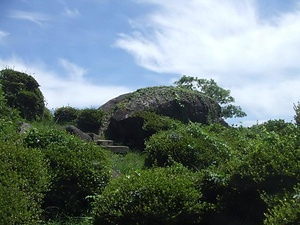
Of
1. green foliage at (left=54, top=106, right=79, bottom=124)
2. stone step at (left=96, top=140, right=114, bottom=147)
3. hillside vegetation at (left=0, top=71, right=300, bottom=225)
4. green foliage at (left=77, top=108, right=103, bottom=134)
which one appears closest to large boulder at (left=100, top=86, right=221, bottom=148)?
green foliage at (left=77, top=108, right=103, bottom=134)

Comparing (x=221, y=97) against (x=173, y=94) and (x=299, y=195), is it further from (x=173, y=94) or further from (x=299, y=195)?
(x=299, y=195)

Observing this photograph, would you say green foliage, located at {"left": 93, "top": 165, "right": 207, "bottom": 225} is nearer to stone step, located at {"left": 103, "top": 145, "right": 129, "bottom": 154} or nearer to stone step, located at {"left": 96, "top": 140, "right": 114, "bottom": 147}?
stone step, located at {"left": 103, "top": 145, "right": 129, "bottom": 154}

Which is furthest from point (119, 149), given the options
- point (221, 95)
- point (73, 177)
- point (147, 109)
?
point (221, 95)

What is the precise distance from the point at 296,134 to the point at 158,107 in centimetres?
768

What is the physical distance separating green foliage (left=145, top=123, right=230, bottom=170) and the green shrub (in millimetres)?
2640

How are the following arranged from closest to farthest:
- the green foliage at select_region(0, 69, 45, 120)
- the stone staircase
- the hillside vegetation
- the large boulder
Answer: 1. the hillside vegetation
2. the stone staircase
3. the large boulder
4. the green foliage at select_region(0, 69, 45, 120)

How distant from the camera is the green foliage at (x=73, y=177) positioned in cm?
696

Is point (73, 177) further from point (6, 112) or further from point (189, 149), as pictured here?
point (6, 112)

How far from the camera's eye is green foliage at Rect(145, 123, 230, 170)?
8570 millimetres

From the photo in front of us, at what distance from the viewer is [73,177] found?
7.03m

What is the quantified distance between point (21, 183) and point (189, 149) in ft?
12.0

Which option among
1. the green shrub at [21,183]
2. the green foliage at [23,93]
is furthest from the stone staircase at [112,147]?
the green shrub at [21,183]

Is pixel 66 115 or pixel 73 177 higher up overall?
pixel 66 115

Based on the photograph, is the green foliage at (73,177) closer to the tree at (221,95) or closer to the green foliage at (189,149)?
the green foliage at (189,149)
